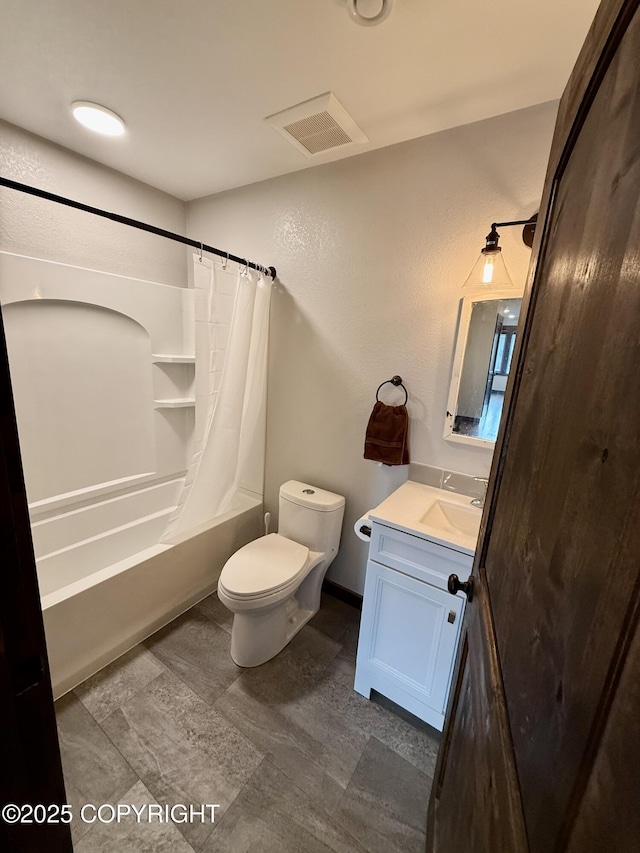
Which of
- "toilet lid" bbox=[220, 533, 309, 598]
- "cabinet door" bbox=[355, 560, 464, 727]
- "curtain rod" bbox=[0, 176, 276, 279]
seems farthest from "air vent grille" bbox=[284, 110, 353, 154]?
"toilet lid" bbox=[220, 533, 309, 598]

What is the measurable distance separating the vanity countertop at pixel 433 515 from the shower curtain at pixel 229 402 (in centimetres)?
103

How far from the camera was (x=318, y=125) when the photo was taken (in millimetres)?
1459

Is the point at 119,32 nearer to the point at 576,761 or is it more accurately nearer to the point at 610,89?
the point at 610,89

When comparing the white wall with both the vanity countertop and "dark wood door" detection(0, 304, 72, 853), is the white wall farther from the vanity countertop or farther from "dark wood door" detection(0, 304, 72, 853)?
"dark wood door" detection(0, 304, 72, 853)

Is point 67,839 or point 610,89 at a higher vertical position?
point 610,89

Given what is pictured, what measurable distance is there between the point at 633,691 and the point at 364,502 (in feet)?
5.69

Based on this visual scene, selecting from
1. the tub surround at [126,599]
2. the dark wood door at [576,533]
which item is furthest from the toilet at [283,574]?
the dark wood door at [576,533]

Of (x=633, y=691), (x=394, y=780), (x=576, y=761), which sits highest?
(x=633, y=691)

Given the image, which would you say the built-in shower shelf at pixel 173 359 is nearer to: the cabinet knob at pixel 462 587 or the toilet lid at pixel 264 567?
the toilet lid at pixel 264 567

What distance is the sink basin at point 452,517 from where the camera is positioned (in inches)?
58.5

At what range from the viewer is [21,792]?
545 millimetres

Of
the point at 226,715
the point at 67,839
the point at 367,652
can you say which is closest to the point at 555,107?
the point at 367,652

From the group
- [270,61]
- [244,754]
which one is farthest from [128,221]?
[244,754]

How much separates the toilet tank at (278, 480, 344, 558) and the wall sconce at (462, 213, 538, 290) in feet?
4.22
